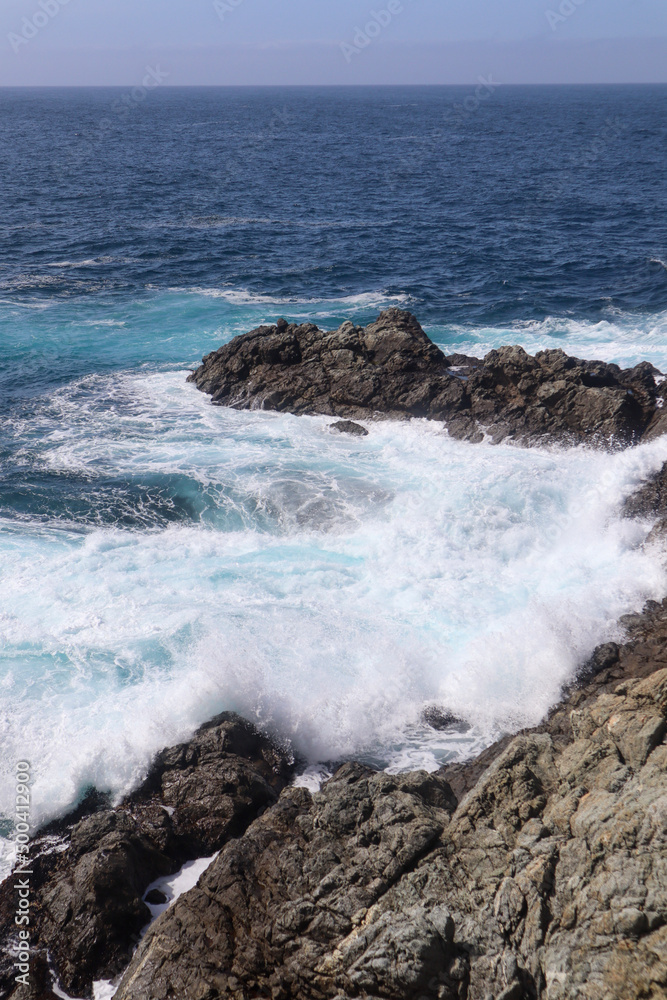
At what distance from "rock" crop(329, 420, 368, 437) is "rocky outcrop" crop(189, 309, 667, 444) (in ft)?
2.53

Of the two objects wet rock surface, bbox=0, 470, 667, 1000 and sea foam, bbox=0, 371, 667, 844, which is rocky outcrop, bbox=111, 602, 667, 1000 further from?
sea foam, bbox=0, 371, 667, 844

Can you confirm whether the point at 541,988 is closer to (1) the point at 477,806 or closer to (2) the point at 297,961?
(1) the point at 477,806

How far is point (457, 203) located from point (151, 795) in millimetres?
56968

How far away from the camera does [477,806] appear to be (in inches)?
338

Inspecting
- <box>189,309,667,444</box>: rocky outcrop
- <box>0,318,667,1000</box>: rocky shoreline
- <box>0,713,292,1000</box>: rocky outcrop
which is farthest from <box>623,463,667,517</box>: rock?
<box>0,713,292,1000</box>: rocky outcrop

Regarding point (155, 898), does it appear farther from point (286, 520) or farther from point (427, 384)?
point (427, 384)

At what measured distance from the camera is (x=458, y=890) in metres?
7.71

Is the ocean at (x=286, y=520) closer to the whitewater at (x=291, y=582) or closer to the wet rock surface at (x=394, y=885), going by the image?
the whitewater at (x=291, y=582)

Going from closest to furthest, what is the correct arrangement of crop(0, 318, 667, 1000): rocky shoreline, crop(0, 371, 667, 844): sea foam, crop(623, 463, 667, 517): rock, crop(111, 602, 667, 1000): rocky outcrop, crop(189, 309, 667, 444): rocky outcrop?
crop(111, 602, 667, 1000): rocky outcrop < crop(0, 318, 667, 1000): rocky shoreline < crop(0, 371, 667, 844): sea foam < crop(623, 463, 667, 517): rock < crop(189, 309, 667, 444): rocky outcrop

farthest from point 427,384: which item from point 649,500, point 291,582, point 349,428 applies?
point 291,582

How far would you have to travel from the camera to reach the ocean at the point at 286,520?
1318 centimetres

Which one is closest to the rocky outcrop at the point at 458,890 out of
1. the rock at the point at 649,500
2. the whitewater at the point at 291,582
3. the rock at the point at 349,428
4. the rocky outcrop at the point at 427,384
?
the whitewater at the point at 291,582

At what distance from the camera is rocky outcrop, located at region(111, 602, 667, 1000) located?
6.72 m

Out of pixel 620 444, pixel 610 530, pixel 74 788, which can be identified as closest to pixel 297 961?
pixel 74 788
